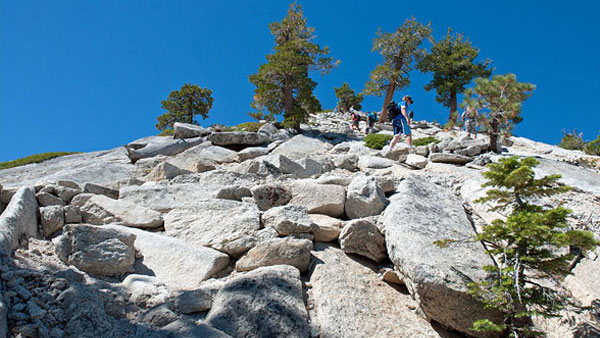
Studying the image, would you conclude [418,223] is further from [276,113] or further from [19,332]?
[276,113]

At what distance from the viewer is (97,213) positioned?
6.82 meters

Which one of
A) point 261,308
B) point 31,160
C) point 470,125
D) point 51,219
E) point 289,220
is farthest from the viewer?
point 31,160

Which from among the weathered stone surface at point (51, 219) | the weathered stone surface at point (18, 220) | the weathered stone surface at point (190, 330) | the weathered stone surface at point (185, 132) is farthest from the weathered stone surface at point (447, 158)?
the weathered stone surface at point (185, 132)

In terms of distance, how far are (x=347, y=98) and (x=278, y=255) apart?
4314 cm

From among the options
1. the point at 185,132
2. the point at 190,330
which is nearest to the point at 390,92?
the point at 185,132

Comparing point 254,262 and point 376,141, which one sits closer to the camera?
point 254,262

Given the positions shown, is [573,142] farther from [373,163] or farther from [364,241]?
[364,241]

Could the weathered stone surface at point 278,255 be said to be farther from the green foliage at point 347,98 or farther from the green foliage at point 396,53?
the green foliage at point 347,98

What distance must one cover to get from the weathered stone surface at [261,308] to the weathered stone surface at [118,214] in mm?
3112

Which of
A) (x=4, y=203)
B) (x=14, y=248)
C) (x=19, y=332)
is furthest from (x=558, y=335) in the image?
(x=4, y=203)

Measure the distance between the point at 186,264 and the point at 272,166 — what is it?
17.6 ft

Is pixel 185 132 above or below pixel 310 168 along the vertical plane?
above

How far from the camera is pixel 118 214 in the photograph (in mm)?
6809

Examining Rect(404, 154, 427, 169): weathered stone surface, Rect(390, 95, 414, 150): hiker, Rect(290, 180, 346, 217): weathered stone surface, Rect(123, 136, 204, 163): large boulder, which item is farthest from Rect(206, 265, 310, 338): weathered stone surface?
Rect(123, 136, 204, 163): large boulder
